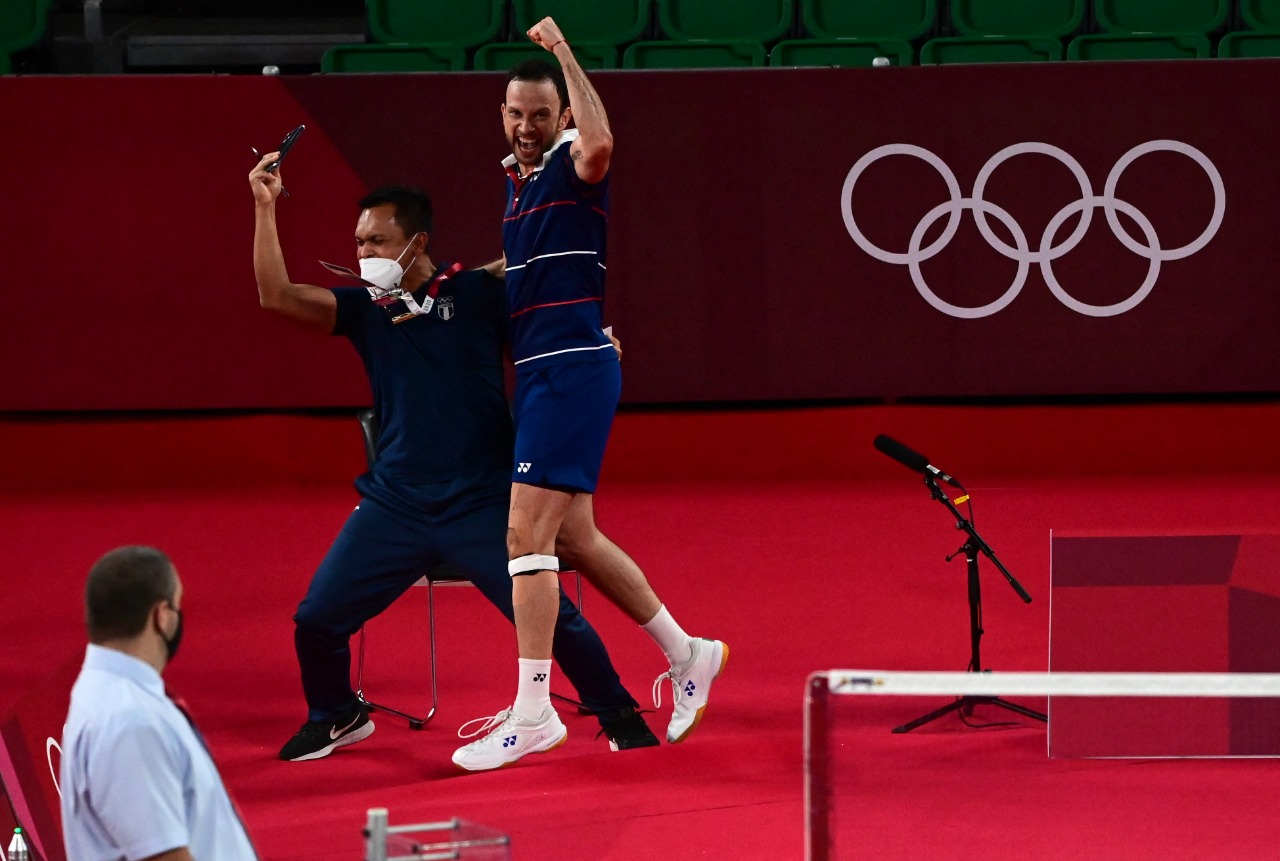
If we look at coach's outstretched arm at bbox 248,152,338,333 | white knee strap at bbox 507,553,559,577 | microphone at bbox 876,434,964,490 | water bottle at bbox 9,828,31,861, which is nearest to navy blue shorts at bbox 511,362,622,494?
white knee strap at bbox 507,553,559,577

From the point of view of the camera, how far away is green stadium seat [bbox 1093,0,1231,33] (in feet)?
31.2

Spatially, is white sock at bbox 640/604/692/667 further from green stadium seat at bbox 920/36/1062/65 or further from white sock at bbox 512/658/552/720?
green stadium seat at bbox 920/36/1062/65

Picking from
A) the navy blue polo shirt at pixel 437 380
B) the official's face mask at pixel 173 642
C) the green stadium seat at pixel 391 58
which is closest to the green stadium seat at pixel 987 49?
the green stadium seat at pixel 391 58

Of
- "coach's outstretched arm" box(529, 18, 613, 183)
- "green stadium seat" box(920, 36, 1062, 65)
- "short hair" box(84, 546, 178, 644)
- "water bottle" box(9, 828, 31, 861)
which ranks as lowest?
"water bottle" box(9, 828, 31, 861)

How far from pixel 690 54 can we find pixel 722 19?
384 millimetres

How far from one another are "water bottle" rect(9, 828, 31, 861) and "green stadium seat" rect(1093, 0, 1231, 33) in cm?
814

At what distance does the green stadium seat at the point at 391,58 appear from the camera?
9367mm

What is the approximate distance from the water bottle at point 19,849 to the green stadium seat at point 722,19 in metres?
7.40

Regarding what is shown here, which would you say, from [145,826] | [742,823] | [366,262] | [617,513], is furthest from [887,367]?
[145,826]

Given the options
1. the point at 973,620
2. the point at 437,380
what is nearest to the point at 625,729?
the point at 973,620

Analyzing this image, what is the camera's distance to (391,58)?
9.46m

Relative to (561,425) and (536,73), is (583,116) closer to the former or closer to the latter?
(536,73)

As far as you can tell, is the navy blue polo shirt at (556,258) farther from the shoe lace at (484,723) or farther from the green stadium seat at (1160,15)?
the green stadium seat at (1160,15)

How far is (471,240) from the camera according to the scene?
8242 millimetres
